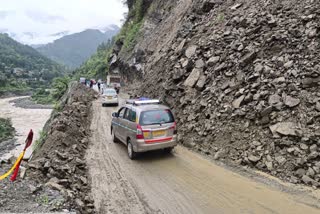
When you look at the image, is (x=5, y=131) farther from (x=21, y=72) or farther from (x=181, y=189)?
(x=21, y=72)

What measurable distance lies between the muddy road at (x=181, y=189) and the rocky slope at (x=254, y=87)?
0.74 meters

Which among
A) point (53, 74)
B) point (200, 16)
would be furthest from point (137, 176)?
point (53, 74)

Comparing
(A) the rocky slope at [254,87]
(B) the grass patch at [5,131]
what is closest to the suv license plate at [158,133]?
(A) the rocky slope at [254,87]

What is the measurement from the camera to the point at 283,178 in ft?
22.9

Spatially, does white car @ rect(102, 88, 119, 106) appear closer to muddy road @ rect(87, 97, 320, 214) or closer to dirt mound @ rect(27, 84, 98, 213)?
dirt mound @ rect(27, 84, 98, 213)

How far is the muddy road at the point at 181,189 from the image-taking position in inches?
236

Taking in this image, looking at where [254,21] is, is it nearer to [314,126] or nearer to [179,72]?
[179,72]

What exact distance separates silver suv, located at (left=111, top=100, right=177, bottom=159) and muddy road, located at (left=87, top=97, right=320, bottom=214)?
1.93 ft

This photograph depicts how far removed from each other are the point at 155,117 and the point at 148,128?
539 millimetres

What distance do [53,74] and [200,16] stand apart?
154m

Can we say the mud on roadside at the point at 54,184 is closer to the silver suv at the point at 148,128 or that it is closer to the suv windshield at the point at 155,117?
the silver suv at the point at 148,128

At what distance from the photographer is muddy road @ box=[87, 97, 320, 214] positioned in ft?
19.6

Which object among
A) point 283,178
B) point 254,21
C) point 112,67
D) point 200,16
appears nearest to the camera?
point 283,178

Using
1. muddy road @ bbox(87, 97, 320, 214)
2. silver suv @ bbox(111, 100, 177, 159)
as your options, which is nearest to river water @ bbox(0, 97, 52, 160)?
silver suv @ bbox(111, 100, 177, 159)
